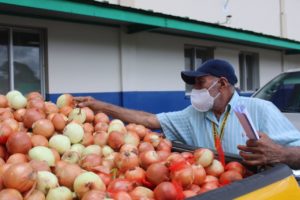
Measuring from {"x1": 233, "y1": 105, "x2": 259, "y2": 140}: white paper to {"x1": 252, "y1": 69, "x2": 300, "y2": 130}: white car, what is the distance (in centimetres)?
365

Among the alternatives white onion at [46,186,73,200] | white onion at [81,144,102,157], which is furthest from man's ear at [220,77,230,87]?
white onion at [46,186,73,200]

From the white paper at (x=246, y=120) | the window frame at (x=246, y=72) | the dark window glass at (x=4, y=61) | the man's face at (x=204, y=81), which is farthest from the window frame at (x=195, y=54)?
the white paper at (x=246, y=120)

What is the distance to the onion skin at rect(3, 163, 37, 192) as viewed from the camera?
1.83 m

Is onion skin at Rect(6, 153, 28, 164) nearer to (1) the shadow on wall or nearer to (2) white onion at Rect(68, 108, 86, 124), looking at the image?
(2) white onion at Rect(68, 108, 86, 124)

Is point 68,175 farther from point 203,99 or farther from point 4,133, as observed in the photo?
point 203,99

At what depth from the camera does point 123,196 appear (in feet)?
6.21

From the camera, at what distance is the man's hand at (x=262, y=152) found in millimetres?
2396

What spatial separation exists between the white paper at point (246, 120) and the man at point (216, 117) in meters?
0.22

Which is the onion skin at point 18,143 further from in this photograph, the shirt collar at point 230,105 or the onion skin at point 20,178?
the shirt collar at point 230,105

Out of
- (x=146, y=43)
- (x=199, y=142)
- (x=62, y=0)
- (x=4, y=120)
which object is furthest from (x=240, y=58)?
(x=4, y=120)

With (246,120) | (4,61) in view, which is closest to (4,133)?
(246,120)

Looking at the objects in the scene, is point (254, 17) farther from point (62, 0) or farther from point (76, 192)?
point (76, 192)

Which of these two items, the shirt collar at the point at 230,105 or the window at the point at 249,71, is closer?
the shirt collar at the point at 230,105

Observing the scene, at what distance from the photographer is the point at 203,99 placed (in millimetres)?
3127
